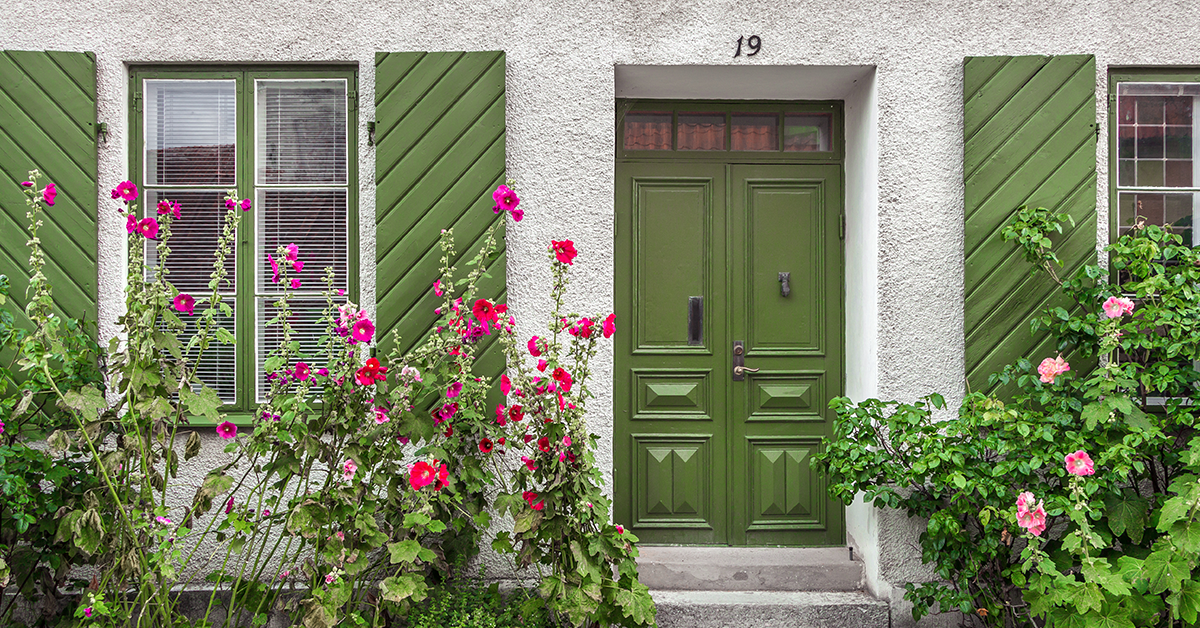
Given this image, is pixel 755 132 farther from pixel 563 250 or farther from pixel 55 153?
pixel 55 153

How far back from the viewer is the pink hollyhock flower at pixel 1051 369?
307cm

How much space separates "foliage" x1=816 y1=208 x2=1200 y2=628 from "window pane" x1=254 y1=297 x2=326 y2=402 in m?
2.43

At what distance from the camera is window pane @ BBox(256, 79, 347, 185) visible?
11.6ft

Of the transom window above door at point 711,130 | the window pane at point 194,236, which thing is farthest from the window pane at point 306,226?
the transom window above door at point 711,130

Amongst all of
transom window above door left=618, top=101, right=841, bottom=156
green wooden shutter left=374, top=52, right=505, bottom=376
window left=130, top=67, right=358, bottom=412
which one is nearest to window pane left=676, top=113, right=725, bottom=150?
transom window above door left=618, top=101, right=841, bottom=156

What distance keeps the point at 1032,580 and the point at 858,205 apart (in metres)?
1.78

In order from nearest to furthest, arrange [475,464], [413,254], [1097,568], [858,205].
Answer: [1097,568] → [475,464] → [413,254] → [858,205]

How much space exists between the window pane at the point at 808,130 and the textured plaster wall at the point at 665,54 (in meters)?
0.41

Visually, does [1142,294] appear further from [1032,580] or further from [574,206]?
[574,206]

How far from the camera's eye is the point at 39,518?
2898mm

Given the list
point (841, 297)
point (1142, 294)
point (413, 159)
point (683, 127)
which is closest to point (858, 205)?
point (841, 297)

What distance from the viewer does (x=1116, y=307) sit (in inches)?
117

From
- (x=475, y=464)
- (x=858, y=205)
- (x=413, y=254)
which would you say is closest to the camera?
(x=475, y=464)

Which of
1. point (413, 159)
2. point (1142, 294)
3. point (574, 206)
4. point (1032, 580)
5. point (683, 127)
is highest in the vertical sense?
point (683, 127)
